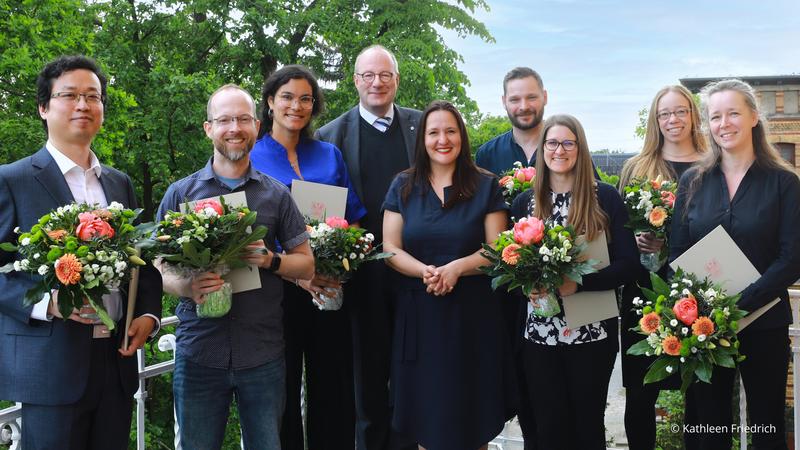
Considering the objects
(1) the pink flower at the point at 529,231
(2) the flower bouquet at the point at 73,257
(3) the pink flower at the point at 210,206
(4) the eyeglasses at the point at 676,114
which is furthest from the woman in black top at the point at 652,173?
(2) the flower bouquet at the point at 73,257

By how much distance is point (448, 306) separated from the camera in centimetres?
375

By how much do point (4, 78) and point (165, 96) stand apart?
3060mm

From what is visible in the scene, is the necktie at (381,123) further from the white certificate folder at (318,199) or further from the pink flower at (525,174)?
the pink flower at (525,174)

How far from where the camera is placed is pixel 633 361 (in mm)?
4156

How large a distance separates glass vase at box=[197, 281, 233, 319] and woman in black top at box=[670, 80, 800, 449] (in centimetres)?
234

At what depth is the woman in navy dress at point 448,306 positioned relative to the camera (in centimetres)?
373

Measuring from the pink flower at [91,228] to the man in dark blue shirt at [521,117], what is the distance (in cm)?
274

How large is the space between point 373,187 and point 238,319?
1.50 m

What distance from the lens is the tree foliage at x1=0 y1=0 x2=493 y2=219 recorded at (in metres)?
13.8

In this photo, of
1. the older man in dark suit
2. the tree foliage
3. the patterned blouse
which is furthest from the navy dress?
the tree foliage

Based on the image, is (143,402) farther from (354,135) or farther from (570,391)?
(570,391)

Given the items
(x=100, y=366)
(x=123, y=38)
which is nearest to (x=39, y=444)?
(x=100, y=366)

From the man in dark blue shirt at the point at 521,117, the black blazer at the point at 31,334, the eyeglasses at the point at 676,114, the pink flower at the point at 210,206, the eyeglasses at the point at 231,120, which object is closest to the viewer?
the black blazer at the point at 31,334

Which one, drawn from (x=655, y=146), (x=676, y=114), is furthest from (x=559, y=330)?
(x=676, y=114)
